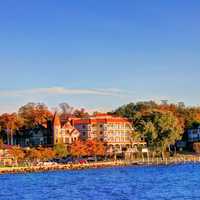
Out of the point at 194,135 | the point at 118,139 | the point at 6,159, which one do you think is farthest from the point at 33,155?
the point at 194,135

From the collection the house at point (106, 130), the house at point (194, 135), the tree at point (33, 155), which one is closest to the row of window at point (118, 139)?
the house at point (106, 130)

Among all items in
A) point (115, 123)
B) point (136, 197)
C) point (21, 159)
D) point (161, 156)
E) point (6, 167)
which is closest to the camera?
point (136, 197)

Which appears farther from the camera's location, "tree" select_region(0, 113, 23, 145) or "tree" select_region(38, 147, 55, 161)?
"tree" select_region(0, 113, 23, 145)

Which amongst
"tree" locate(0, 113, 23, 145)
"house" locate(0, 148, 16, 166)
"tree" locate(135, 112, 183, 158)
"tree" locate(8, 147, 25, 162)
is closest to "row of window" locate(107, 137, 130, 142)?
"tree" locate(0, 113, 23, 145)

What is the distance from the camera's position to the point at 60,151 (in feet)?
448

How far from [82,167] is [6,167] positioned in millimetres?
13925

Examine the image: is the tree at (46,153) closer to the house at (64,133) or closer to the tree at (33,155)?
the tree at (33,155)

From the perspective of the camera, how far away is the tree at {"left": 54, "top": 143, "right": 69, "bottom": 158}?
445ft

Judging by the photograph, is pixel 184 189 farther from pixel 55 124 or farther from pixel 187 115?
pixel 187 115

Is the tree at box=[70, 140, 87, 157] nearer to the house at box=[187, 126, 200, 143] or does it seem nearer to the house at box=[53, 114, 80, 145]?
the house at box=[53, 114, 80, 145]

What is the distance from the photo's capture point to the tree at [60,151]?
135750 millimetres

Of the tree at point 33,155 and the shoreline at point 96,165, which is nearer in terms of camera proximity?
the shoreline at point 96,165

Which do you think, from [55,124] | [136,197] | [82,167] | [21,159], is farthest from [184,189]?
[55,124]

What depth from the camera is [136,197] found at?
2024 inches
